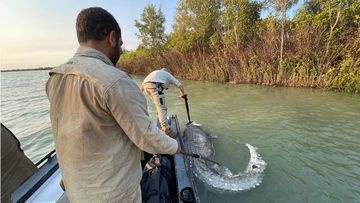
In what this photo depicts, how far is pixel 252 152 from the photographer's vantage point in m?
4.21

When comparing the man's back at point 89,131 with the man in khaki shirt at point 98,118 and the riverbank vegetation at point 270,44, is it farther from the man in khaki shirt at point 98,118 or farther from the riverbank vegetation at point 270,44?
the riverbank vegetation at point 270,44

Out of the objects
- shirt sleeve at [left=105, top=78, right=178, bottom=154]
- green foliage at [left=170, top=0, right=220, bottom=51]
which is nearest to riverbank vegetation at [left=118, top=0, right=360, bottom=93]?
green foliage at [left=170, top=0, right=220, bottom=51]

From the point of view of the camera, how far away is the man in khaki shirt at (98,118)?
1.10 meters

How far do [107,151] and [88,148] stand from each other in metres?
0.09

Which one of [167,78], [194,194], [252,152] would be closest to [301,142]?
[252,152]

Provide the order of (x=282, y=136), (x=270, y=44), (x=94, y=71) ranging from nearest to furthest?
(x=94, y=71) → (x=282, y=136) → (x=270, y=44)

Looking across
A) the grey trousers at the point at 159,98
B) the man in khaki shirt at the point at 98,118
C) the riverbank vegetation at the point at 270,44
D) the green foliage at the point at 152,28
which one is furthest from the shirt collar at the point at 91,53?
the green foliage at the point at 152,28

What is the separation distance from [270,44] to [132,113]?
37.9 ft

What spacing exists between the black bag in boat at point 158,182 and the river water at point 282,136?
62cm

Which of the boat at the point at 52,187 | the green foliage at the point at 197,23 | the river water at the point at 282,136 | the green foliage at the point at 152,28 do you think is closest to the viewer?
the boat at the point at 52,187

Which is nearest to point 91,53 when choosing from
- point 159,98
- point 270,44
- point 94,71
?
point 94,71

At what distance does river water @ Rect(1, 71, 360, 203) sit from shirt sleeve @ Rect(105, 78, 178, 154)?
2099 millimetres

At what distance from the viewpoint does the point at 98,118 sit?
3.74 ft

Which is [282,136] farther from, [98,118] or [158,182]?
[98,118]
